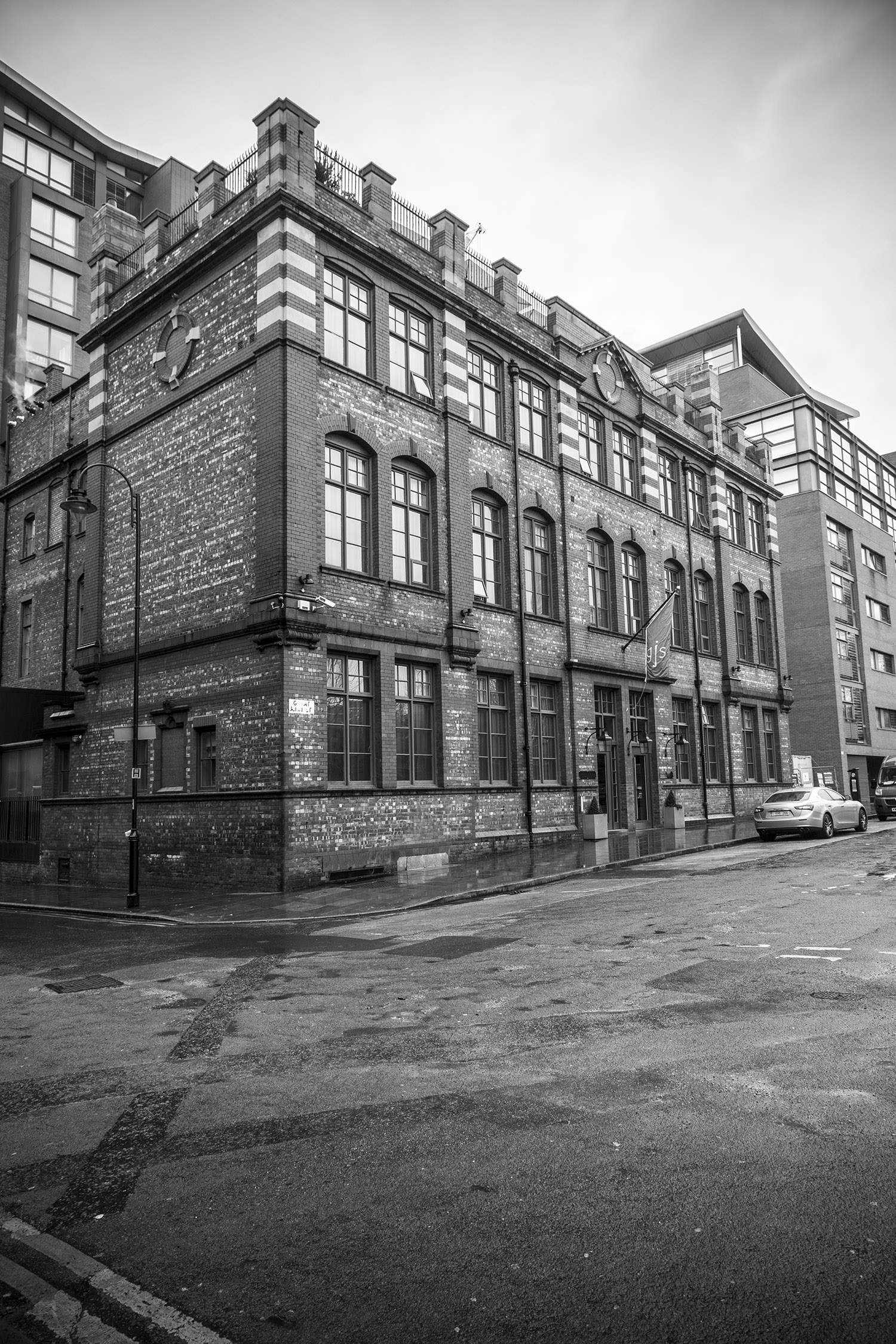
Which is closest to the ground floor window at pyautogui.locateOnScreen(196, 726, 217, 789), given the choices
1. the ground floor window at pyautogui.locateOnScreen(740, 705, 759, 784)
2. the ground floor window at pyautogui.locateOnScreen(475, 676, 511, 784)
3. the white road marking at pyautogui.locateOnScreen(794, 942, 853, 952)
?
the ground floor window at pyautogui.locateOnScreen(475, 676, 511, 784)

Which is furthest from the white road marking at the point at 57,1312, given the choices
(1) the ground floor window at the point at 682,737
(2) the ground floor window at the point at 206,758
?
(1) the ground floor window at the point at 682,737

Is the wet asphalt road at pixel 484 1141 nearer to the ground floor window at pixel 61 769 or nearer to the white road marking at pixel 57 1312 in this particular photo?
the white road marking at pixel 57 1312

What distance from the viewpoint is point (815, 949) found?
940 cm

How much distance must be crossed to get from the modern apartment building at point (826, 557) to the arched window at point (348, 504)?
2473cm

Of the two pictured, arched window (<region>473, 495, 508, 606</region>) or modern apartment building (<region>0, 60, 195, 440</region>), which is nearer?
arched window (<region>473, 495, 508, 606</region>)

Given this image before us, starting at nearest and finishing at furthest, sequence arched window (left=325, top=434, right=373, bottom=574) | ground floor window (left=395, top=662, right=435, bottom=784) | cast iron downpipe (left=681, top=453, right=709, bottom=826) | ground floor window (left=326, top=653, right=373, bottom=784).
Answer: ground floor window (left=326, top=653, right=373, bottom=784)
arched window (left=325, top=434, right=373, bottom=574)
ground floor window (left=395, top=662, right=435, bottom=784)
cast iron downpipe (left=681, top=453, right=709, bottom=826)

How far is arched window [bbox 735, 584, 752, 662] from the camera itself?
123 feet

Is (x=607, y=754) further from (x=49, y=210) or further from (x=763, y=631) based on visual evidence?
(x=49, y=210)

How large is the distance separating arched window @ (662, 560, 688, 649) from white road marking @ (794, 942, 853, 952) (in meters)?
24.4

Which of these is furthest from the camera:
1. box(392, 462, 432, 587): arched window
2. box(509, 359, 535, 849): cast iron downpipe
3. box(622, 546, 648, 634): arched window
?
box(622, 546, 648, 634): arched window

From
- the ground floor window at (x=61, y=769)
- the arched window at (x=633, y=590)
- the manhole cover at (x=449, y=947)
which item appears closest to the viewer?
the manhole cover at (x=449, y=947)

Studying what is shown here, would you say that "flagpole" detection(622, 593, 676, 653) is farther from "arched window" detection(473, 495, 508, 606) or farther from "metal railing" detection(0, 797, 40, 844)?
"metal railing" detection(0, 797, 40, 844)

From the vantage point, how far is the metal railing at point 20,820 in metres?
27.5

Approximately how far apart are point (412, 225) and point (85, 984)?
67.8 ft
